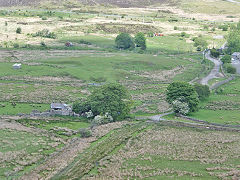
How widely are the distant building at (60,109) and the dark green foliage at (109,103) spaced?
1435 millimetres

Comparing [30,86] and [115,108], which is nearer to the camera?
[115,108]

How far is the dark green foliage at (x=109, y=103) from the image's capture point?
7094 centimetres

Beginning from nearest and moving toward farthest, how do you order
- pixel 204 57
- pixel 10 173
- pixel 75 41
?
pixel 10 173, pixel 204 57, pixel 75 41

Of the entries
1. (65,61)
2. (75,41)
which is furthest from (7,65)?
(75,41)

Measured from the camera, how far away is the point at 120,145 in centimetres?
6088

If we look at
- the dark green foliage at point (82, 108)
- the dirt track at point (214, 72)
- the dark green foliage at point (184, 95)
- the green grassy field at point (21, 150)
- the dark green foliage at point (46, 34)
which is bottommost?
the green grassy field at point (21, 150)

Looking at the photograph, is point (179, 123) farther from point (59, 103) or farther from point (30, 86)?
point (30, 86)

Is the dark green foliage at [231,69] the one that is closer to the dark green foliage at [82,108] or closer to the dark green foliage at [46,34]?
the dark green foliage at [82,108]

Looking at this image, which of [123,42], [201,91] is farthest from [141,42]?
[201,91]

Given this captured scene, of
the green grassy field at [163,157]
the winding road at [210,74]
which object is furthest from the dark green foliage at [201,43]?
the green grassy field at [163,157]

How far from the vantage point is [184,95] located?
7738 cm

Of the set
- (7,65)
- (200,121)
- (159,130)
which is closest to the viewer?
(159,130)

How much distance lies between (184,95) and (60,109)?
2321cm

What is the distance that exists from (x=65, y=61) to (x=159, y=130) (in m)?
55.2
